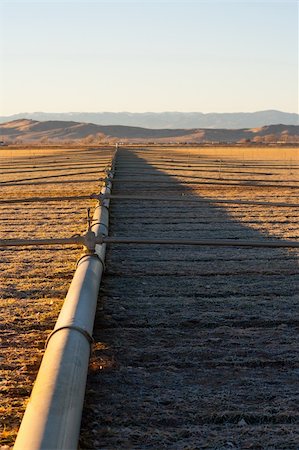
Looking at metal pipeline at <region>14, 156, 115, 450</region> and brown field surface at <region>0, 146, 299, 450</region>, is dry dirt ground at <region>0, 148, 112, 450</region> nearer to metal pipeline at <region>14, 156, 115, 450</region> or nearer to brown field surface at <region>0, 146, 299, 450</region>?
brown field surface at <region>0, 146, 299, 450</region>

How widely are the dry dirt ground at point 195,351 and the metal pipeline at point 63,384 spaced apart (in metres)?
0.23

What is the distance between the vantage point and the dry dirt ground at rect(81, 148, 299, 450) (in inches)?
141

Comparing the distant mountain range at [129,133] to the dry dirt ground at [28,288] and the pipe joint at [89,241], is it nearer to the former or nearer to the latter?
the dry dirt ground at [28,288]

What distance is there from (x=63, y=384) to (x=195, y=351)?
1401 millimetres

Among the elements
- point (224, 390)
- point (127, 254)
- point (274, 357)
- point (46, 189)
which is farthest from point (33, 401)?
point (46, 189)

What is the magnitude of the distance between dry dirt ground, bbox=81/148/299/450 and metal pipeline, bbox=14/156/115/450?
23 cm

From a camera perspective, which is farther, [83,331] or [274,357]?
[274,357]

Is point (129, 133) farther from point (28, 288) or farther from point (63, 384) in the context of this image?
point (63, 384)

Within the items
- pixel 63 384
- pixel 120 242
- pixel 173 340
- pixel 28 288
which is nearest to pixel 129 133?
pixel 120 242

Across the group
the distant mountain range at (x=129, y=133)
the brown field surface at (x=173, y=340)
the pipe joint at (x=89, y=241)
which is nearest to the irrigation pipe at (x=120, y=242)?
the pipe joint at (x=89, y=241)

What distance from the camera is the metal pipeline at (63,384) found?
9.77ft

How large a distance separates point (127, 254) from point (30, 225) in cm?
299

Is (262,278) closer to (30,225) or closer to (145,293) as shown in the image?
(145,293)

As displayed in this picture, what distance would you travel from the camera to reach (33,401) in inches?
131
